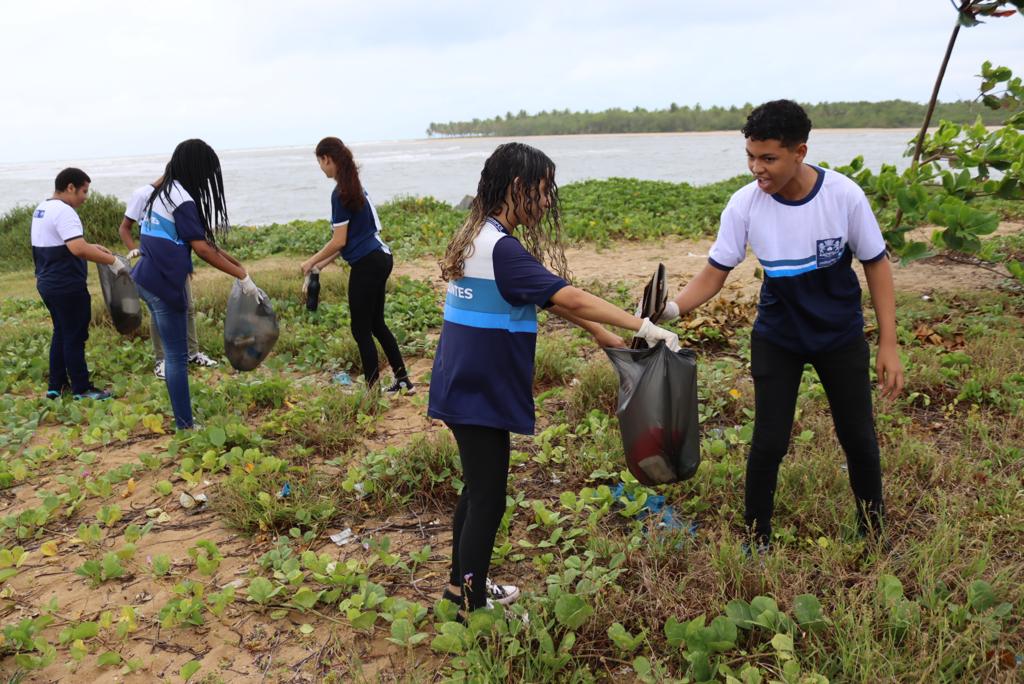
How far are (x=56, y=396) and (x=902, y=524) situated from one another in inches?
226

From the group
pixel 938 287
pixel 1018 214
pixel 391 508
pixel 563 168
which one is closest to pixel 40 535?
pixel 391 508

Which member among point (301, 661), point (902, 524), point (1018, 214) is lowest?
point (301, 661)

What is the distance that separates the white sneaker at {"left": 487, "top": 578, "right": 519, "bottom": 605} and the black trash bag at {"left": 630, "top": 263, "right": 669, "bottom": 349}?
1054mm

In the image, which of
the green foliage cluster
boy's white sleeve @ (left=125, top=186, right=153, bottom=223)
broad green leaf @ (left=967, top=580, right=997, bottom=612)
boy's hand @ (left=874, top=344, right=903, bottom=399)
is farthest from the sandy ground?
the green foliage cluster

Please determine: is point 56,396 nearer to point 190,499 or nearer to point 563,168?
point 190,499

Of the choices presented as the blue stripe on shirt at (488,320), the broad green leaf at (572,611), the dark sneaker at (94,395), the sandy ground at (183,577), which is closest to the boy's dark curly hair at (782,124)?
the blue stripe on shirt at (488,320)

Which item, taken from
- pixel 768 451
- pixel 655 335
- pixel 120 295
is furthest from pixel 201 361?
pixel 768 451

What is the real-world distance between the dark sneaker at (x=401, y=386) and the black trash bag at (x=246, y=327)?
3.00 ft

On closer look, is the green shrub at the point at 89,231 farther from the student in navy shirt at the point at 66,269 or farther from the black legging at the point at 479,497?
the black legging at the point at 479,497

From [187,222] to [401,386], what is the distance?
1808 millimetres

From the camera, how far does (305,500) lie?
12.2 feet

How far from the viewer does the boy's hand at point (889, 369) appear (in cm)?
276

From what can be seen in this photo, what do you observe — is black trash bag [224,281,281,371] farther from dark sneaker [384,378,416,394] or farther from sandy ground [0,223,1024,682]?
dark sneaker [384,378,416,394]

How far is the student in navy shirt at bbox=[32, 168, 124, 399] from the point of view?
17.5ft
